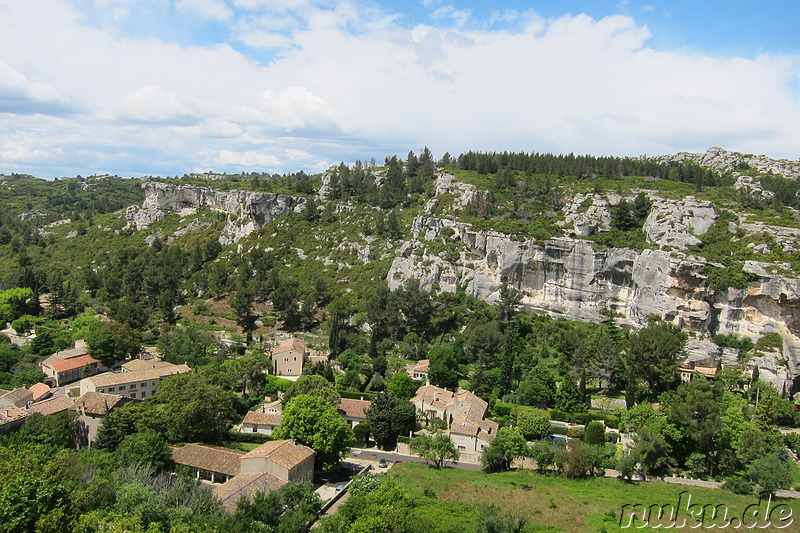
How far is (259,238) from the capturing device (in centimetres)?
7962

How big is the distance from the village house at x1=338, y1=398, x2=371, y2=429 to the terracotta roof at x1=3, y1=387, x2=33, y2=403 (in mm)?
22813

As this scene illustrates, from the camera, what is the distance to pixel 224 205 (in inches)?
3546

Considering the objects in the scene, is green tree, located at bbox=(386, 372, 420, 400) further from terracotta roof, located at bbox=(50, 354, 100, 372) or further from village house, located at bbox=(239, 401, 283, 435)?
terracotta roof, located at bbox=(50, 354, 100, 372)

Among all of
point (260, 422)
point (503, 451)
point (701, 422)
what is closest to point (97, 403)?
point (260, 422)

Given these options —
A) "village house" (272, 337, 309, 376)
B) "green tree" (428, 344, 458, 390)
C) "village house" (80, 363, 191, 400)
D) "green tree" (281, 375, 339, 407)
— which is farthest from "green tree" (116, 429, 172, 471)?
"green tree" (428, 344, 458, 390)

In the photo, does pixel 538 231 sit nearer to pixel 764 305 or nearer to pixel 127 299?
pixel 764 305

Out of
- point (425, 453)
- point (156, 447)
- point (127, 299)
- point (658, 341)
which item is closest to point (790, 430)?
point (658, 341)

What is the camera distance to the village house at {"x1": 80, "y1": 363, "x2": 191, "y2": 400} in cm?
3978

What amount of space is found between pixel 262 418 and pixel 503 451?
54.2ft

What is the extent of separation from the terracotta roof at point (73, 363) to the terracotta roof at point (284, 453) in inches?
1016

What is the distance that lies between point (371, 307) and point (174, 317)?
976 inches

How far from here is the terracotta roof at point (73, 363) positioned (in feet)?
146

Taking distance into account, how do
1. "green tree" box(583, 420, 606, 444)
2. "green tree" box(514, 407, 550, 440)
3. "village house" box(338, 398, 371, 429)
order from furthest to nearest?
"village house" box(338, 398, 371, 429) → "green tree" box(514, 407, 550, 440) → "green tree" box(583, 420, 606, 444)

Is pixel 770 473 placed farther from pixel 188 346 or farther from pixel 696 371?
pixel 188 346
